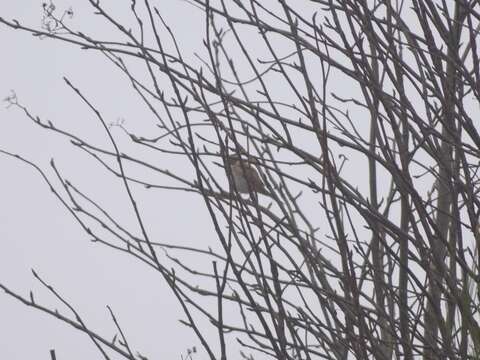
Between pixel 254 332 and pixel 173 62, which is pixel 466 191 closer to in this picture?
pixel 254 332

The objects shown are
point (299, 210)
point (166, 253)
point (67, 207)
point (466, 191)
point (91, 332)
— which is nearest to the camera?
point (91, 332)

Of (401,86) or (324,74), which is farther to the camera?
(401,86)

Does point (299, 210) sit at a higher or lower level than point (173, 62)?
lower

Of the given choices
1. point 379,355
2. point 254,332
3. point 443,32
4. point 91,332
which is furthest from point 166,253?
point 443,32

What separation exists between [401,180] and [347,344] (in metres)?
0.37

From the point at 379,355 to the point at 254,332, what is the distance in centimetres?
36

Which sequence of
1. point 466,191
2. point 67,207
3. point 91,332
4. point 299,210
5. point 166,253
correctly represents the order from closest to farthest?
1. point 91,332
2. point 466,191
3. point 67,207
4. point 166,253
5. point 299,210

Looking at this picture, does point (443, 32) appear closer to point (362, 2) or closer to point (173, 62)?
point (362, 2)

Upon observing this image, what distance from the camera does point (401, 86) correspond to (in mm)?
1891

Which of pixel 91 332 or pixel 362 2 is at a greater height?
pixel 362 2

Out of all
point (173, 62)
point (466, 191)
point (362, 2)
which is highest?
point (173, 62)

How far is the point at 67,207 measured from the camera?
6.16 ft

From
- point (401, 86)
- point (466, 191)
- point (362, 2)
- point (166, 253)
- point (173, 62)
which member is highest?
point (173, 62)

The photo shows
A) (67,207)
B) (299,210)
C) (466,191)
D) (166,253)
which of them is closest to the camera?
(466,191)
